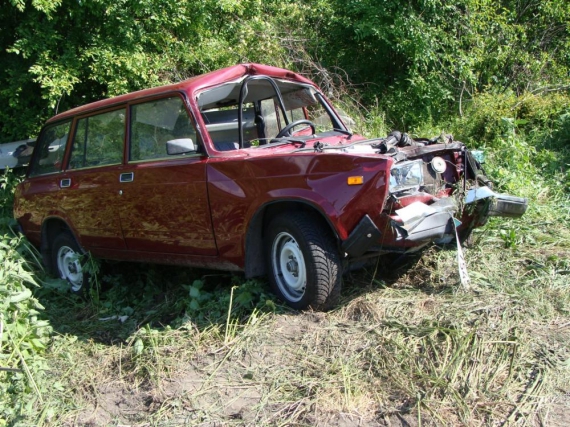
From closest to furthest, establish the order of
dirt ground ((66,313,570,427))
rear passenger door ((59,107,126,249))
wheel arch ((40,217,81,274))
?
1. dirt ground ((66,313,570,427))
2. rear passenger door ((59,107,126,249))
3. wheel arch ((40,217,81,274))

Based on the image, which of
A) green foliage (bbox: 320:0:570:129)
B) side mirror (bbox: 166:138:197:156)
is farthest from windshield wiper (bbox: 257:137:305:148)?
green foliage (bbox: 320:0:570:129)

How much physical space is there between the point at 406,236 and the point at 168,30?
7685 millimetres

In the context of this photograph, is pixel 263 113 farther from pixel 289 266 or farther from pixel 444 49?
pixel 444 49

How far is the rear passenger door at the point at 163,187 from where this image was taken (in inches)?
184

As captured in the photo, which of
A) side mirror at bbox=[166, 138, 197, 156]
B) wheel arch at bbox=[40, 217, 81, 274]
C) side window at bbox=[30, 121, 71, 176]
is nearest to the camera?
side mirror at bbox=[166, 138, 197, 156]

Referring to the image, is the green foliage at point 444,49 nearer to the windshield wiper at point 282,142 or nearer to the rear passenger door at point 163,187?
the windshield wiper at point 282,142

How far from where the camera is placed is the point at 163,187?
4848 millimetres

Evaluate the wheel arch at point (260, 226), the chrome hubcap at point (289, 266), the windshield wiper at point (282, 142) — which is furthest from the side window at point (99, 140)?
the chrome hubcap at point (289, 266)

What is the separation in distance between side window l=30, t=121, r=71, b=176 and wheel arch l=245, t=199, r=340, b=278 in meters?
2.87

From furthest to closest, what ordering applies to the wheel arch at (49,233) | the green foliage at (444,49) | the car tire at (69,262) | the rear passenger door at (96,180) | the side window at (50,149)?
the green foliage at (444,49)
the wheel arch at (49,233)
the side window at (50,149)
the car tire at (69,262)
the rear passenger door at (96,180)

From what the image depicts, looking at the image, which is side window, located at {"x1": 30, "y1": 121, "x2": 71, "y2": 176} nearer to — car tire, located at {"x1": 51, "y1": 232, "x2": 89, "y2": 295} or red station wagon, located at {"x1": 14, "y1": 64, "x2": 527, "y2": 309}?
red station wagon, located at {"x1": 14, "y1": 64, "x2": 527, "y2": 309}

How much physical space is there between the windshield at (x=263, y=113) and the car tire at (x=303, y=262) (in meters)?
1.05

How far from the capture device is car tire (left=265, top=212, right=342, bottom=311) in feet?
13.2

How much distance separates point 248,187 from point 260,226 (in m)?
0.36
